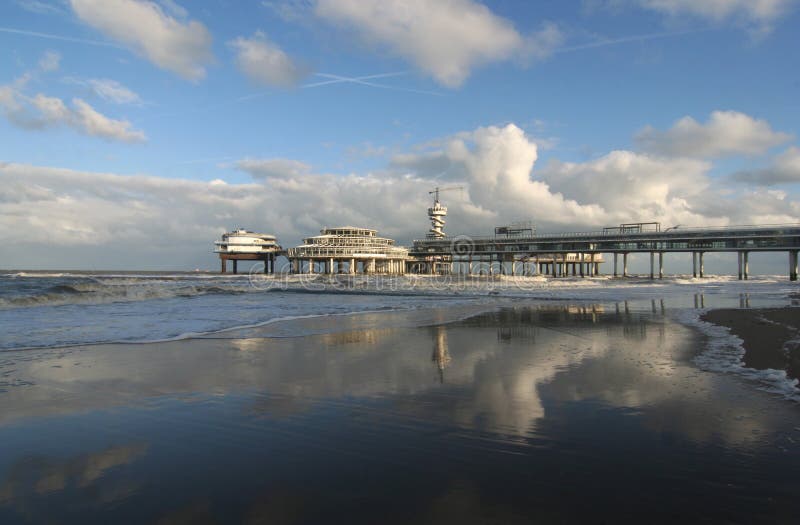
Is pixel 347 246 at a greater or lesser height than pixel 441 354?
greater

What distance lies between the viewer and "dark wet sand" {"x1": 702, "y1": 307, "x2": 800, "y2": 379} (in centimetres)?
755

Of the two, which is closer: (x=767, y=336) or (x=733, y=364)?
(x=733, y=364)

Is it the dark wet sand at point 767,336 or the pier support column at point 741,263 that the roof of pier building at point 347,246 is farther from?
the dark wet sand at point 767,336

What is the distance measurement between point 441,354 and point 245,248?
10843 centimetres

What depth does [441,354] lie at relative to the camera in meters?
8.84

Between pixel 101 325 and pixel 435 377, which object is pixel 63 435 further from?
pixel 101 325

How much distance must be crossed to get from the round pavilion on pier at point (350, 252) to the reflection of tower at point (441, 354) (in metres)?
89.5

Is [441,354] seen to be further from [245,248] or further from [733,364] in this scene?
[245,248]

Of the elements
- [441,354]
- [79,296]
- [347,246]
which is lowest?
[441,354]

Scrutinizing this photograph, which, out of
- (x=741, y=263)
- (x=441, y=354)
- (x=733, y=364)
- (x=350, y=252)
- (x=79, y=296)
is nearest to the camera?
(x=733, y=364)

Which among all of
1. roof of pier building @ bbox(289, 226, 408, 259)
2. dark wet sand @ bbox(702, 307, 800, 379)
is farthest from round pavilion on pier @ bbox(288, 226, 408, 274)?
dark wet sand @ bbox(702, 307, 800, 379)

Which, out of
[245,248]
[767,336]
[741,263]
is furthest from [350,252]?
[767,336]

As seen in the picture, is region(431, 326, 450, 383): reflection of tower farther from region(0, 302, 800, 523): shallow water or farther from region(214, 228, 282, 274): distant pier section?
region(214, 228, 282, 274): distant pier section

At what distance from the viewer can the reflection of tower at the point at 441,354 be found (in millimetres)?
7598
